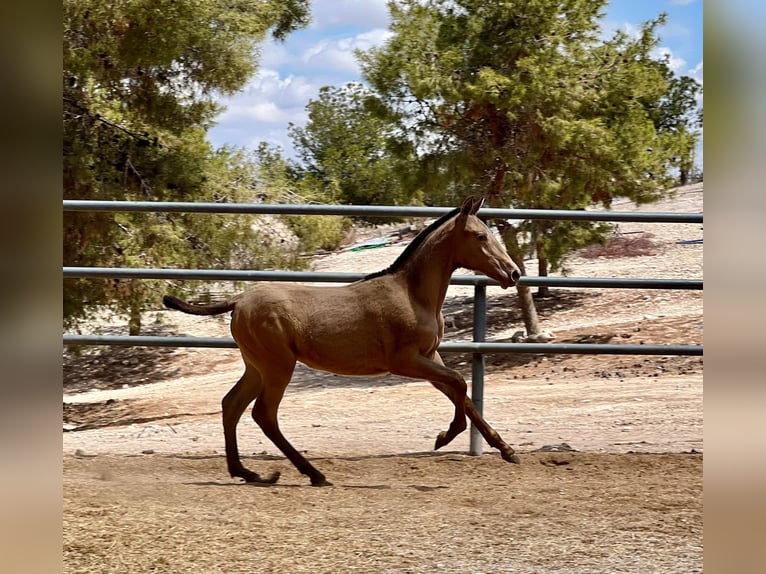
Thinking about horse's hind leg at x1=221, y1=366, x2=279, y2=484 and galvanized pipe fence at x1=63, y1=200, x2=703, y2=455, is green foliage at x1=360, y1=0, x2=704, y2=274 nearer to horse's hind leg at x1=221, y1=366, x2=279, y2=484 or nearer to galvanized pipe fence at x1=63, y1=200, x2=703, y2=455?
galvanized pipe fence at x1=63, y1=200, x2=703, y2=455

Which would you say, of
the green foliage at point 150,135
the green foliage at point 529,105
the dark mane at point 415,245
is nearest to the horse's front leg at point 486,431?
the dark mane at point 415,245

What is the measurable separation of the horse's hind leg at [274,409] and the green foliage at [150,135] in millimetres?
6009

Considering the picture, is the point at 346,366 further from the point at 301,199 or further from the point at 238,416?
the point at 301,199

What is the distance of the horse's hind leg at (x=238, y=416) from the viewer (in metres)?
4.88

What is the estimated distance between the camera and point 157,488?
4590 mm

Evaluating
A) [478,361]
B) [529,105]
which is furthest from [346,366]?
[529,105]

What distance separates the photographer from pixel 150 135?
38.9ft

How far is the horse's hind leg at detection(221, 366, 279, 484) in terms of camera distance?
16.0 ft

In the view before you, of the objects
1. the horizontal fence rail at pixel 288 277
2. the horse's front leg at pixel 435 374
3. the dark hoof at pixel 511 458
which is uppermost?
the horizontal fence rail at pixel 288 277

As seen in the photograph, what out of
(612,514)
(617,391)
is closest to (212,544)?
(612,514)

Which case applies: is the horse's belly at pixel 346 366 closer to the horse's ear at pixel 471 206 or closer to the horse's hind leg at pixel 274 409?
the horse's hind leg at pixel 274 409

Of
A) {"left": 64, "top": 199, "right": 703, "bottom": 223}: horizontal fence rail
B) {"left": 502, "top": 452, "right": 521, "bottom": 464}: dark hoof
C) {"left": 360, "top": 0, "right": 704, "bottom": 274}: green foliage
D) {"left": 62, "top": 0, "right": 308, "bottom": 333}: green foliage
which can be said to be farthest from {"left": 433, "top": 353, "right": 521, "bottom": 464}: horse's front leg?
{"left": 360, "top": 0, "right": 704, "bottom": 274}: green foliage
